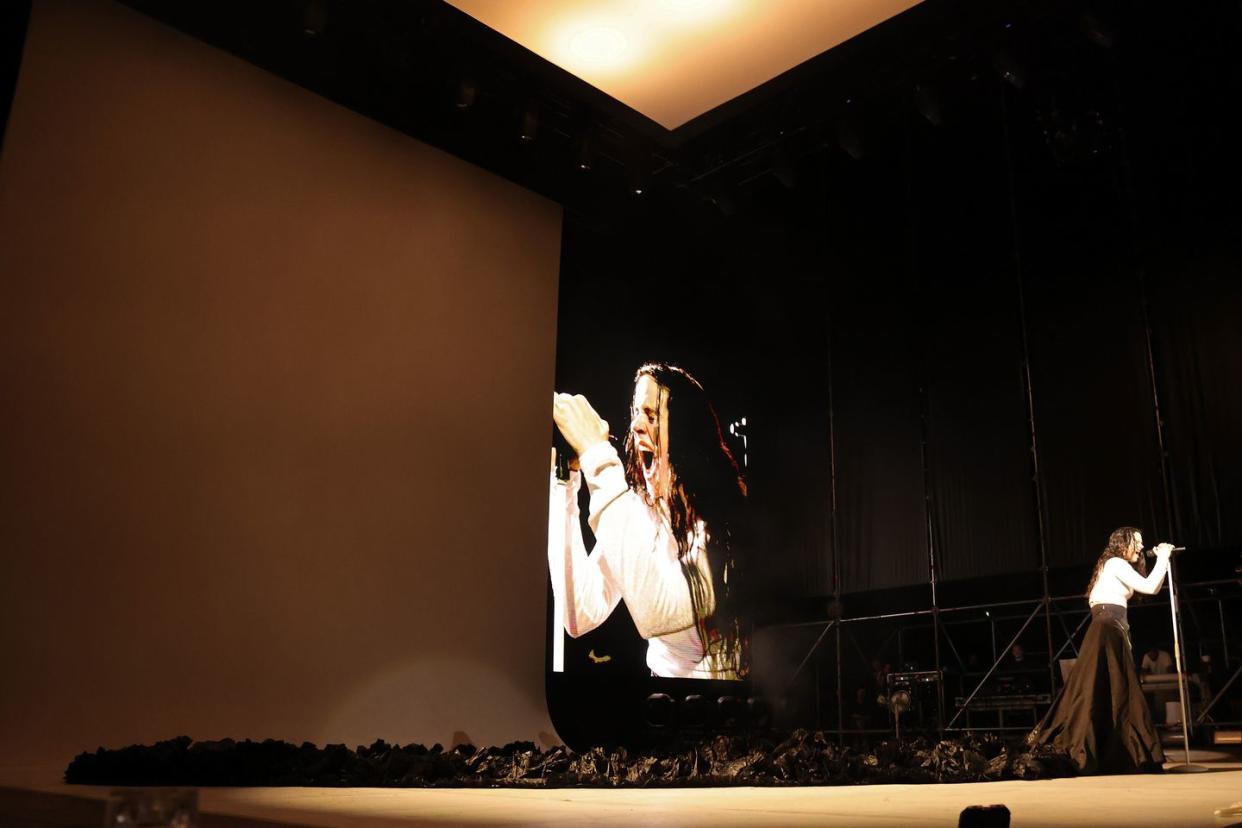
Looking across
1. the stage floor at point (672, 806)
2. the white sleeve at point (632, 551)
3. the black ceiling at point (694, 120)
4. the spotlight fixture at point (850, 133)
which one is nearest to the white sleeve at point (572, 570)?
the white sleeve at point (632, 551)

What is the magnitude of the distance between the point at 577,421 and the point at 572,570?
3.55ft

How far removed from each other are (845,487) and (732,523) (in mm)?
990

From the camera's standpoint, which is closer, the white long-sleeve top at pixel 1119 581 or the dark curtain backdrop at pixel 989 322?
the white long-sleeve top at pixel 1119 581

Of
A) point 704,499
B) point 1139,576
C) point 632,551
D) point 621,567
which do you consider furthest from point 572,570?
point 1139,576

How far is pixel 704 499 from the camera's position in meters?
8.27

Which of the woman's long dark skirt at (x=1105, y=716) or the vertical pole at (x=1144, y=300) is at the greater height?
the vertical pole at (x=1144, y=300)

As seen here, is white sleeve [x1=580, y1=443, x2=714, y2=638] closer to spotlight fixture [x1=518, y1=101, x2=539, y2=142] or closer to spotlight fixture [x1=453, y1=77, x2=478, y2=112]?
spotlight fixture [x1=518, y1=101, x2=539, y2=142]

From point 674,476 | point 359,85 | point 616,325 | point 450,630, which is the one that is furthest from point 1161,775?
point 359,85

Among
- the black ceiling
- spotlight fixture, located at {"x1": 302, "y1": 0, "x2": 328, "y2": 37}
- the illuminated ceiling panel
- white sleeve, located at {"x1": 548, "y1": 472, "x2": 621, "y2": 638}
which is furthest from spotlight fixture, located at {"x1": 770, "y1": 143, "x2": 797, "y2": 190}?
spotlight fixture, located at {"x1": 302, "y1": 0, "x2": 328, "y2": 37}

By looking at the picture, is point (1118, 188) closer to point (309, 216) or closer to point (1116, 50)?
point (1116, 50)

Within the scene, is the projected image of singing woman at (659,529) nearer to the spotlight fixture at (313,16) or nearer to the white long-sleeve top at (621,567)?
the white long-sleeve top at (621,567)

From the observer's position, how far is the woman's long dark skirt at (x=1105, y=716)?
4.49 metres

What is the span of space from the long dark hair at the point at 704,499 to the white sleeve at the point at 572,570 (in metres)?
0.87

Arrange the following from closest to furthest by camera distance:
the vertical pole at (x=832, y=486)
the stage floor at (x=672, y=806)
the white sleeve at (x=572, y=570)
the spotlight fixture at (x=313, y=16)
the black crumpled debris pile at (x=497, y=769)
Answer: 1. the stage floor at (x=672, y=806)
2. the black crumpled debris pile at (x=497, y=769)
3. the spotlight fixture at (x=313, y=16)
4. the white sleeve at (x=572, y=570)
5. the vertical pole at (x=832, y=486)
